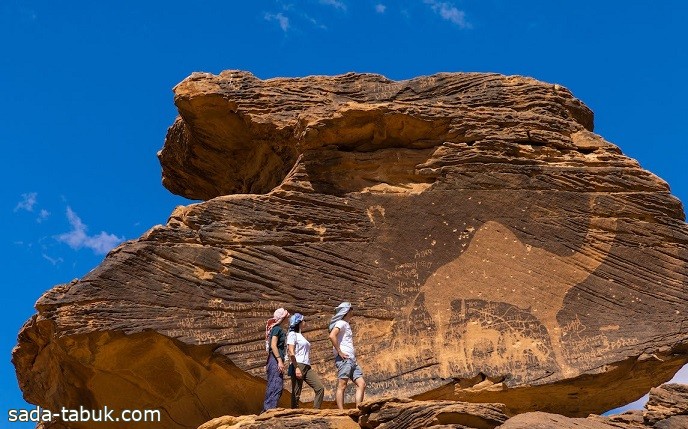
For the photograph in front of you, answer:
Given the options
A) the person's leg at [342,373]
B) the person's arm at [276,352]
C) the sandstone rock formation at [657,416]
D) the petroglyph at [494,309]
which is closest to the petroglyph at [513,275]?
the petroglyph at [494,309]

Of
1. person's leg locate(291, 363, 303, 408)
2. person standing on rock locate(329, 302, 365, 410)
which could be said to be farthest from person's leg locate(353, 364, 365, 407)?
person's leg locate(291, 363, 303, 408)

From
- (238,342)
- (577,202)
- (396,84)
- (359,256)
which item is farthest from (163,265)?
(577,202)

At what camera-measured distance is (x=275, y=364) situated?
18.8 m

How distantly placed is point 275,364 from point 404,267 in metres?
4.45

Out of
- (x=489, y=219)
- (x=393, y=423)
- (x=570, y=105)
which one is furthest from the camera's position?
(x=570, y=105)

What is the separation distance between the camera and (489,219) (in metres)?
22.9

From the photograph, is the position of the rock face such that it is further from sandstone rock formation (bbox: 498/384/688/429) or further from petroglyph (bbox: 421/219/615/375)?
sandstone rock formation (bbox: 498/384/688/429)

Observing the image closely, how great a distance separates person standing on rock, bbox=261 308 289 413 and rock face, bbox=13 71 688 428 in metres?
2.35

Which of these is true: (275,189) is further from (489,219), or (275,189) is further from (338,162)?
(489,219)

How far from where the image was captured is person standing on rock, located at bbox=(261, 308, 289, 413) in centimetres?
1864

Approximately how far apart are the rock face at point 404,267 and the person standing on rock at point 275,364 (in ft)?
7.70

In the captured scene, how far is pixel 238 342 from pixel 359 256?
2774mm

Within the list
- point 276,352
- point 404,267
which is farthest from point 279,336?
point 404,267

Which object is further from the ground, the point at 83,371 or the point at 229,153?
the point at 229,153
